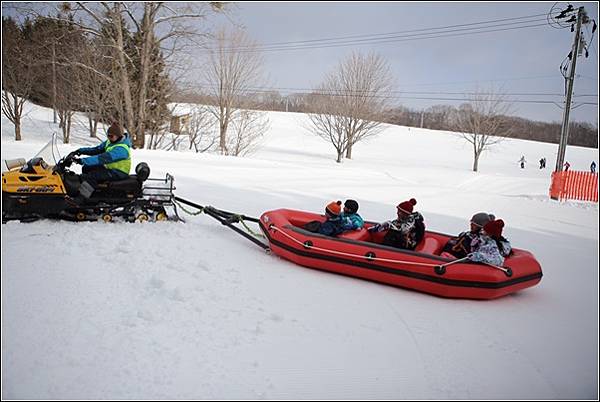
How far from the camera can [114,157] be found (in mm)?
5277

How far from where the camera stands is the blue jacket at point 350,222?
16.5 ft

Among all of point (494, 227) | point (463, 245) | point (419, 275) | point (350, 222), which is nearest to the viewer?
point (419, 275)

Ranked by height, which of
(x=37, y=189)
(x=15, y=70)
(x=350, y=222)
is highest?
(x=15, y=70)

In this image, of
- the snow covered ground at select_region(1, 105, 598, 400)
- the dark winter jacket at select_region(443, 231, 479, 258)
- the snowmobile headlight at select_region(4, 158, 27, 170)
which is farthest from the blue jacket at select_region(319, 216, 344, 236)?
the snowmobile headlight at select_region(4, 158, 27, 170)

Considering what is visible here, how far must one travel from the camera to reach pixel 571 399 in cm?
277

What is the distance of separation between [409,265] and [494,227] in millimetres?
1044

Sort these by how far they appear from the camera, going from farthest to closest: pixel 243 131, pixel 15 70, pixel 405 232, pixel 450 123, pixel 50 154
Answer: pixel 450 123 < pixel 243 131 < pixel 15 70 < pixel 50 154 < pixel 405 232

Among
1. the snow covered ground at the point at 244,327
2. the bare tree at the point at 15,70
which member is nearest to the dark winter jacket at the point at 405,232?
the snow covered ground at the point at 244,327

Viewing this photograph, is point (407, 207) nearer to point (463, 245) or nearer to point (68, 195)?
point (463, 245)

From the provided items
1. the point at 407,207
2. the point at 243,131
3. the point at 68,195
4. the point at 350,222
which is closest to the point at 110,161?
the point at 68,195

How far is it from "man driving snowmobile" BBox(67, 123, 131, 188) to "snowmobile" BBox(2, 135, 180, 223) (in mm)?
80

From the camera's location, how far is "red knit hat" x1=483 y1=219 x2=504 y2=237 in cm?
423

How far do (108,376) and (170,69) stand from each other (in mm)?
18094

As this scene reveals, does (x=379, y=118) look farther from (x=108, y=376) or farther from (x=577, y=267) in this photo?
(x=108, y=376)
